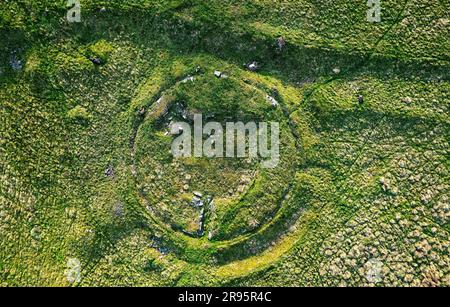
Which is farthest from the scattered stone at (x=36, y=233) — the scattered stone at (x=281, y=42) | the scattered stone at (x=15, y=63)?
the scattered stone at (x=281, y=42)

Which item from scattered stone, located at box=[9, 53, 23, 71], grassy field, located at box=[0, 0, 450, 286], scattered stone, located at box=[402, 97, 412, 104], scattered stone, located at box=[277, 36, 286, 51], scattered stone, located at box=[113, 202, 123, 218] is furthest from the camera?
scattered stone, located at box=[9, 53, 23, 71]

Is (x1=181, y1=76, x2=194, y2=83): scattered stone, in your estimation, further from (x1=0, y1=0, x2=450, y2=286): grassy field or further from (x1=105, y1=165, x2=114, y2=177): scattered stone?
(x1=105, y1=165, x2=114, y2=177): scattered stone

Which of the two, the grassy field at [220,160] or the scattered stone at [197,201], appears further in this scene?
the scattered stone at [197,201]

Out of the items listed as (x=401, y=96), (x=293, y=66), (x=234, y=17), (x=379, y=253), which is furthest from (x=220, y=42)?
(x=379, y=253)

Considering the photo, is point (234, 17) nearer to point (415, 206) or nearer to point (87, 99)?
point (87, 99)

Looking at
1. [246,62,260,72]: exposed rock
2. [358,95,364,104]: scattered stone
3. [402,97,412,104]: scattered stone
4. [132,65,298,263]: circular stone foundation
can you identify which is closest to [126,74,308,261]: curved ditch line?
[132,65,298,263]: circular stone foundation

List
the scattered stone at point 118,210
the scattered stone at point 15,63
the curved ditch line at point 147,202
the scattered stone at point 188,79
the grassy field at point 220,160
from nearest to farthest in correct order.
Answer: the grassy field at point 220,160 < the curved ditch line at point 147,202 < the scattered stone at point 118,210 < the scattered stone at point 188,79 < the scattered stone at point 15,63

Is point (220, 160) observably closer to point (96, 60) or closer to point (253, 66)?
point (253, 66)

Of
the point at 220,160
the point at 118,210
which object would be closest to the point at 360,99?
the point at 220,160

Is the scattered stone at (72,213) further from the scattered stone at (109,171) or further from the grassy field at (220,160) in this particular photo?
Result: the scattered stone at (109,171)
